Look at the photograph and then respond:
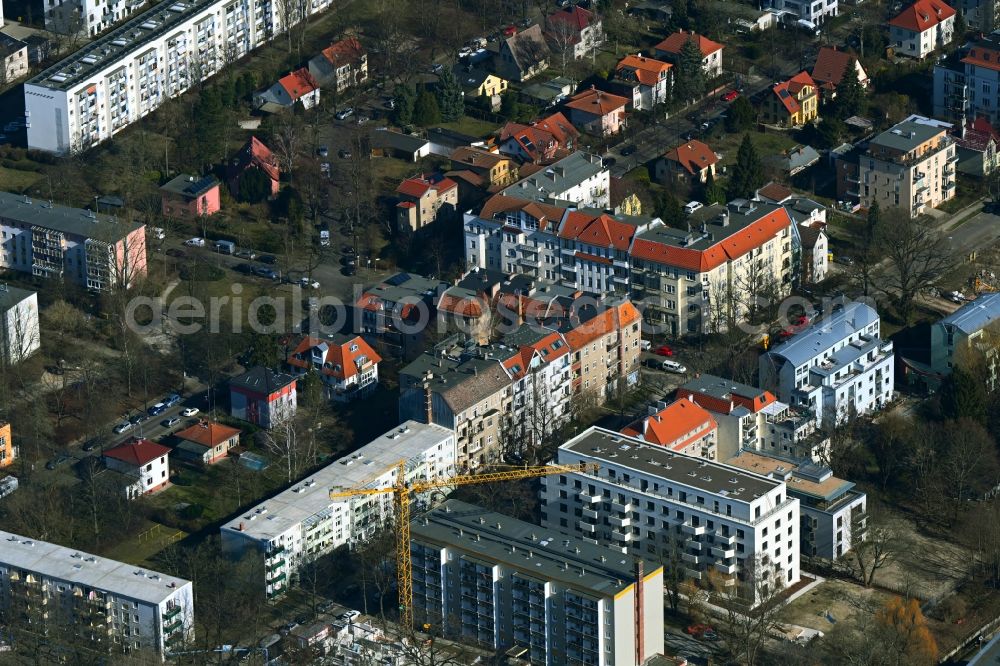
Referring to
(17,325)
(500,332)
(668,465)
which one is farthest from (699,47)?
(668,465)

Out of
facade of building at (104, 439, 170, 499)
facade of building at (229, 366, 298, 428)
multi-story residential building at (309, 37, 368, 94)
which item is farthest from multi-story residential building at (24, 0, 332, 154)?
facade of building at (104, 439, 170, 499)

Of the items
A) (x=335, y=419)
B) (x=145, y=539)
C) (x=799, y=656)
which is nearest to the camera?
(x=799, y=656)

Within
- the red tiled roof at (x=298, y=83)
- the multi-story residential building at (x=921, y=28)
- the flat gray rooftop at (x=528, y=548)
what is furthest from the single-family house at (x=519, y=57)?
the flat gray rooftop at (x=528, y=548)

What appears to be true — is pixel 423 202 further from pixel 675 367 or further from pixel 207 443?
pixel 207 443

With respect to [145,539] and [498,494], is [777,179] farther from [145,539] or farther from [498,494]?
[145,539]

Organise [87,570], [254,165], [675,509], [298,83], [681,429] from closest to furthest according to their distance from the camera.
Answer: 1. [87,570]
2. [675,509]
3. [681,429]
4. [254,165]
5. [298,83]

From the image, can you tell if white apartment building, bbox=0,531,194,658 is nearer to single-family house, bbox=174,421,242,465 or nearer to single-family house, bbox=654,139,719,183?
single-family house, bbox=174,421,242,465

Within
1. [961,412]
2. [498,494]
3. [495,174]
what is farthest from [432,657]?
[495,174]

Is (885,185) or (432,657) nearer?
(432,657)
